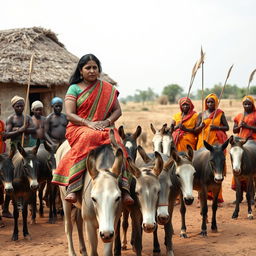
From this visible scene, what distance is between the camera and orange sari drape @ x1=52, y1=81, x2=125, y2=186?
4.71m

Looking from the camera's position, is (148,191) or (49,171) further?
(49,171)

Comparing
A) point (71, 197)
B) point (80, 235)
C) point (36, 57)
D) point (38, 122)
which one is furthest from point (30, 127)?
point (36, 57)

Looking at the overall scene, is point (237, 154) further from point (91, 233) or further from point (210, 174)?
point (91, 233)

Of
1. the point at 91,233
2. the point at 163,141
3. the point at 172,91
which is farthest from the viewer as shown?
the point at 172,91

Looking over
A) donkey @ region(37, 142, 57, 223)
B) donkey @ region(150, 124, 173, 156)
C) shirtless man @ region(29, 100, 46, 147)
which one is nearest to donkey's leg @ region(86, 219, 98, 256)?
donkey @ region(37, 142, 57, 223)

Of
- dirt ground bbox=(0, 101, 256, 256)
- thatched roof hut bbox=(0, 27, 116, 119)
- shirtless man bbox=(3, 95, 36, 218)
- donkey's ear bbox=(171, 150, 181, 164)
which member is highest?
thatched roof hut bbox=(0, 27, 116, 119)

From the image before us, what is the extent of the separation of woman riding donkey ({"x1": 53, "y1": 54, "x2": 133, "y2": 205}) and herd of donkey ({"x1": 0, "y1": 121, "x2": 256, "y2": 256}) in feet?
0.50

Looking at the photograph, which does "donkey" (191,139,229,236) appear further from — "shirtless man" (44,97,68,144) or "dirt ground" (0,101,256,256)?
"shirtless man" (44,97,68,144)

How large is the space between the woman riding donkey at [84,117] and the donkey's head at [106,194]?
454 mm

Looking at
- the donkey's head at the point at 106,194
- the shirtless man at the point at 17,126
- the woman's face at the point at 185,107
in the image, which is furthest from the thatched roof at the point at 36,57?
the donkey's head at the point at 106,194

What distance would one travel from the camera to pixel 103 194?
3.88 metres

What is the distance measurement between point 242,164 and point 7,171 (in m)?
4.84

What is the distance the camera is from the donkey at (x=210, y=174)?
23.4ft

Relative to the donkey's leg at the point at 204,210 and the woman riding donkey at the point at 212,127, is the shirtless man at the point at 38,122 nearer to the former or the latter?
the woman riding donkey at the point at 212,127
